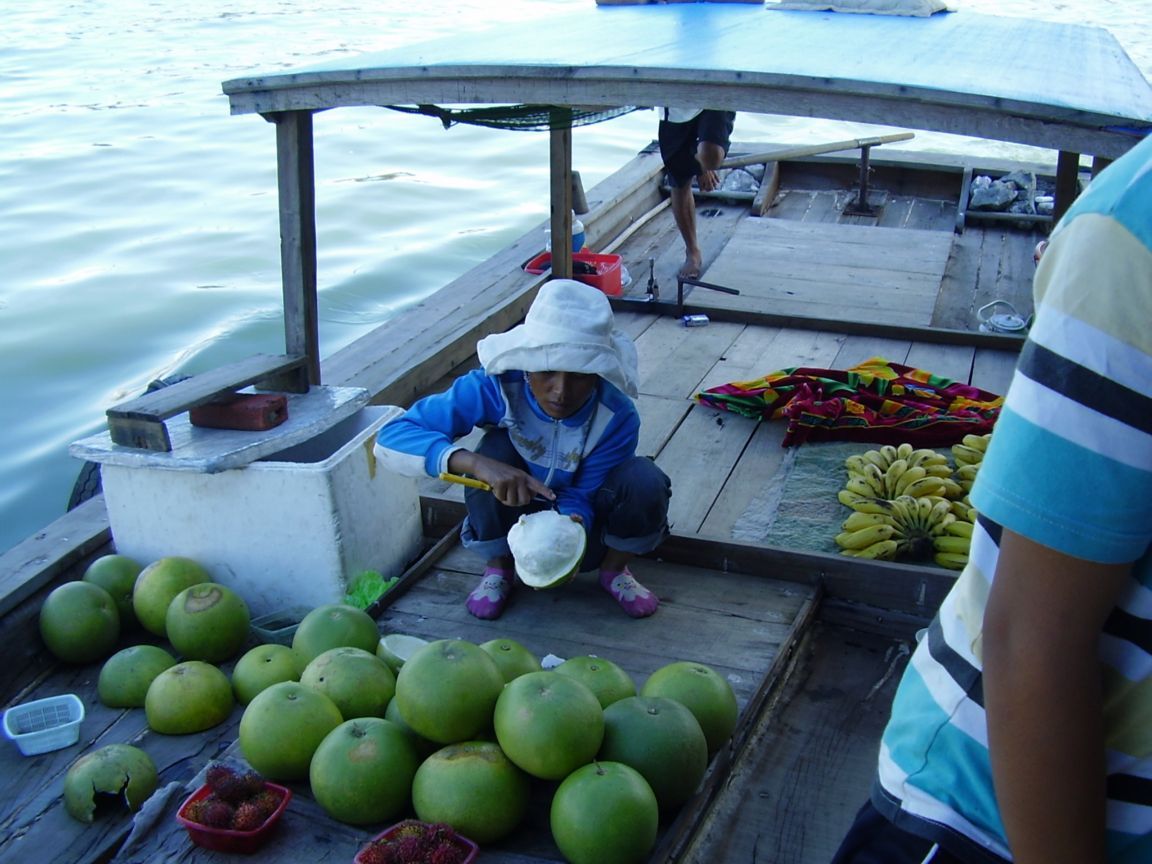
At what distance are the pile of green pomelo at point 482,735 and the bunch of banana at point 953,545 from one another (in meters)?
1.12

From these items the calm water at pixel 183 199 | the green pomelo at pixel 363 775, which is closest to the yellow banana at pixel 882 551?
the green pomelo at pixel 363 775

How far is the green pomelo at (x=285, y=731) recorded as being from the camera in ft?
7.26

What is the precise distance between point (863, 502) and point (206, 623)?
201 cm

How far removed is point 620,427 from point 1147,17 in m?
16.3

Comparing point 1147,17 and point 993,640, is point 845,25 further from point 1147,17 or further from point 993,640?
point 1147,17

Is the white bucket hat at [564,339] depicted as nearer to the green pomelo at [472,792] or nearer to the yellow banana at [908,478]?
the green pomelo at [472,792]

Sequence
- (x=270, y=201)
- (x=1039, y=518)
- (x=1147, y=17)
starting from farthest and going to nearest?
(x=1147, y=17) → (x=270, y=201) → (x=1039, y=518)

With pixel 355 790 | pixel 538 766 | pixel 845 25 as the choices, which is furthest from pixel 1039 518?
pixel 845 25

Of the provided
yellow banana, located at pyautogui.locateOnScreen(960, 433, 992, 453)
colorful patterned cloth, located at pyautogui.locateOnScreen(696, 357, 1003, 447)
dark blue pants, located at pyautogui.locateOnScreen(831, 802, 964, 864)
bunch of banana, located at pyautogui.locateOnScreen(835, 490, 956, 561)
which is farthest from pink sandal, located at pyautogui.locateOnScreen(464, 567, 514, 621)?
dark blue pants, located at pyautogui.locateOnScreen(831, 802, 964, 864)

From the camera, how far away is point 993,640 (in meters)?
0.87

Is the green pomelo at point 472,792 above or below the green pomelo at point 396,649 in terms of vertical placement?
above

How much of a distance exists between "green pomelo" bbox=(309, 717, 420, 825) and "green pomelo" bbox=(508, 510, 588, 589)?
2.30 feet

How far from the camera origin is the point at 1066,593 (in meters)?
0.82

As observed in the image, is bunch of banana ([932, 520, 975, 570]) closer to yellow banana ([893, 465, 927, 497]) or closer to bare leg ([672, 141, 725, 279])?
yellow banana ([893, 465, 927, 497])
